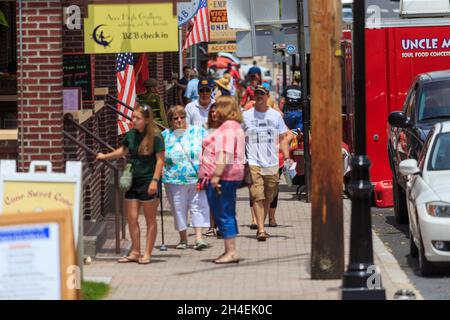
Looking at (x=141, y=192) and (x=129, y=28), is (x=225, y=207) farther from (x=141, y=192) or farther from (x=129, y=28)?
(x=129, y=28)

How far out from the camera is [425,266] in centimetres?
1217

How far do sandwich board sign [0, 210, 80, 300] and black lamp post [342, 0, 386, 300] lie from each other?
265 cm

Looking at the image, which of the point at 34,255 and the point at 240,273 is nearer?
the point at 34,255

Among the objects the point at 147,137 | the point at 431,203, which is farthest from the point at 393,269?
the point at 147,137

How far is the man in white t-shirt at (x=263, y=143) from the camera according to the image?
48.2 ft

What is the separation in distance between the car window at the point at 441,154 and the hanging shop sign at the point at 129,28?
314cm

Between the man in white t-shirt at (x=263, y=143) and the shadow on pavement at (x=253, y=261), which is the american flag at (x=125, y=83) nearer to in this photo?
the man in white t-shirt at (x=263, y=143)

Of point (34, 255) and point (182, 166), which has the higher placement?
point (182, 166)

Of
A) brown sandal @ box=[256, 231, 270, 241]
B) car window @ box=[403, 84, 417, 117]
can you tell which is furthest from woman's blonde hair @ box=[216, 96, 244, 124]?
car window @ box=[403, 84, 417, 117]

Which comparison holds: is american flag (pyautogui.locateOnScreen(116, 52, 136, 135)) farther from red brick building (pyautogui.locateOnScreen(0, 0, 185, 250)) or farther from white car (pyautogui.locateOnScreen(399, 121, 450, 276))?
white car (pyautogui.locateOnScreen(399, 121, 450, 276))

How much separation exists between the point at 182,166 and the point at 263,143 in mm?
1473
